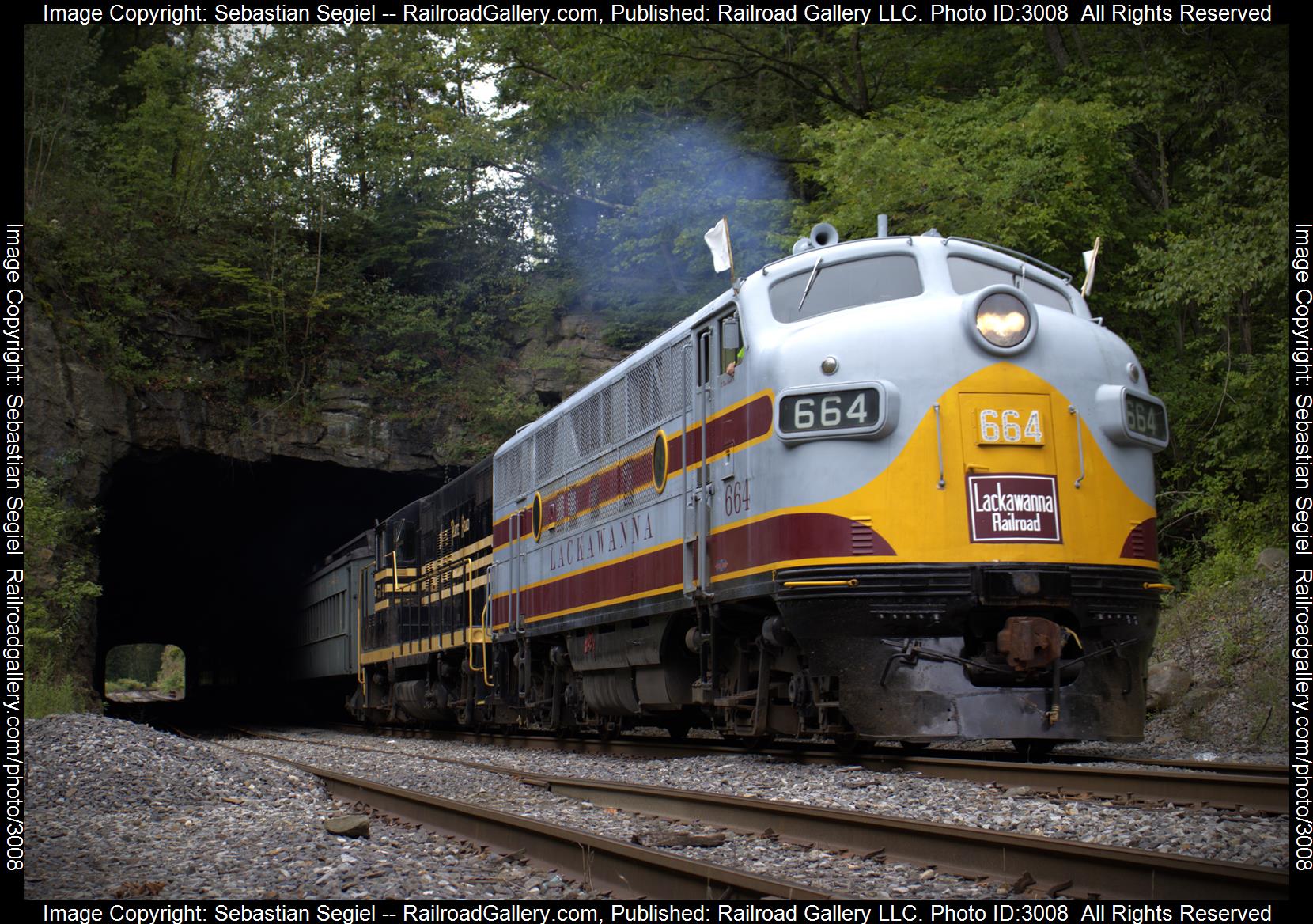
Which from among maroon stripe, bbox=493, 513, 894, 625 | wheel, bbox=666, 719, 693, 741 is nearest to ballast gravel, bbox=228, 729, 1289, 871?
wheel, bbox=666, 719, 693, 741

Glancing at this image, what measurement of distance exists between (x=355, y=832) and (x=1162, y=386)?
48.5ft

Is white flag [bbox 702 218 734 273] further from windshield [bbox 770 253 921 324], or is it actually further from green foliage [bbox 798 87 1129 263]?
green foliage [bbox 798 87 1129 263]

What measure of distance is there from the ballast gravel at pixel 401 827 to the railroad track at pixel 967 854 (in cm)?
15

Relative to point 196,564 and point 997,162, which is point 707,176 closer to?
point 997,162

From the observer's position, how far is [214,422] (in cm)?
2592

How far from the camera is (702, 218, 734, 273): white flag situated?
10336 mm

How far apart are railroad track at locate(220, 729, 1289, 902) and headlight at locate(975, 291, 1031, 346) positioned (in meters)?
3.90

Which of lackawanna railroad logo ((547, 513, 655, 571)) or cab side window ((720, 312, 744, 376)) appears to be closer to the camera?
cab side window ((720, 312, 744, 376))

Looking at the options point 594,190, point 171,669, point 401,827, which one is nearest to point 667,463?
point 401,827

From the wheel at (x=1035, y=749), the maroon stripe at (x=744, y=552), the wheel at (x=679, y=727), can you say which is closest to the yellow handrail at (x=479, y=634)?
the wheel at (x=679, y=727)

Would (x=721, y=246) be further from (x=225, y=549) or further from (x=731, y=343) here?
(x=225, y=549)

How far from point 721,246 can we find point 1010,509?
351 centimetres

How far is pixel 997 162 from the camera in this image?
17.6m
